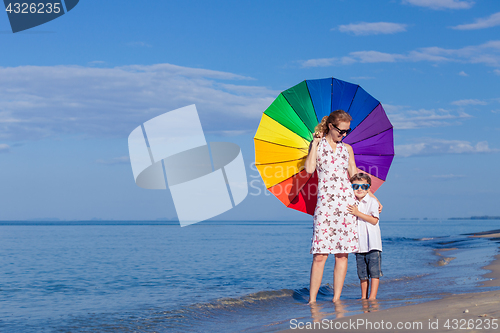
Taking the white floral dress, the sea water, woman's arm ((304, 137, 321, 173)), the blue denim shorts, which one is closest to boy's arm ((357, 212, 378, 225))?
the white floral dress

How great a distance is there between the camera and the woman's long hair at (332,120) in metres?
4.89

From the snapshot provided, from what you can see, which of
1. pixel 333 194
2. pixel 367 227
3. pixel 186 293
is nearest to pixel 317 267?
pixel 367 227

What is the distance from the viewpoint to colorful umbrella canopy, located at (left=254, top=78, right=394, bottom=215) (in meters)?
5.25

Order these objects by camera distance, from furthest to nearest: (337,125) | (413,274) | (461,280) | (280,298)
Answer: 1. (413,274)
2. (461,280)
3. (280,298)
4. (337,125)

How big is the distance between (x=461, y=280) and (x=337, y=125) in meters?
4.37

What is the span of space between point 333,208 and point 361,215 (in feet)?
1.11

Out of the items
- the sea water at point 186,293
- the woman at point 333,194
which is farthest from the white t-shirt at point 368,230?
the sea water at point 186,293

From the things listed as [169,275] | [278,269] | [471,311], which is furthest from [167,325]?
[278,269]

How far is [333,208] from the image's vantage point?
16.1 feet

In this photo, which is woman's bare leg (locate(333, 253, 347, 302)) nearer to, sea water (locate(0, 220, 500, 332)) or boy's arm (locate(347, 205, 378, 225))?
sea water (locate(0, 220, 500, 332))

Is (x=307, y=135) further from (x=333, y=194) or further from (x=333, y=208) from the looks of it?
(x=333, y=208)

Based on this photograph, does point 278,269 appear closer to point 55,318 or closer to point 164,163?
point 164,163

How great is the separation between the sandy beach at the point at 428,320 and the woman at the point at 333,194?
3.29 ft

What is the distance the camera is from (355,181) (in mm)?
5121
